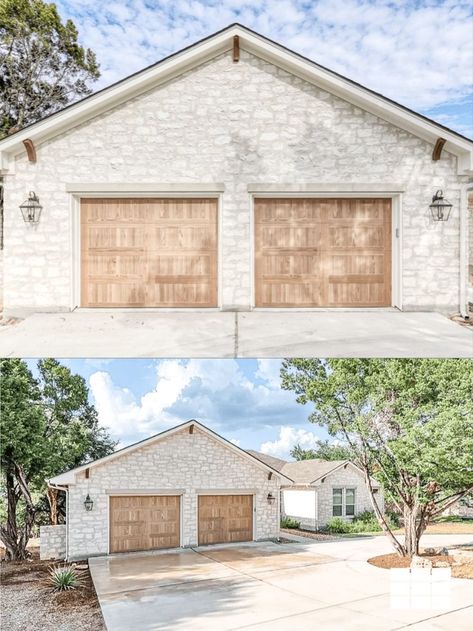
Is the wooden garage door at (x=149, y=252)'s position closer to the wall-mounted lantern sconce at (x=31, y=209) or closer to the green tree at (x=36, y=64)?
the wall-mounted lantern sconce at (x=31, y=209)

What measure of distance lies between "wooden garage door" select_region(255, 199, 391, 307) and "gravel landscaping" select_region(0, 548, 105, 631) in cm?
551

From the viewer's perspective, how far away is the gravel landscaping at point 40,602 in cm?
327

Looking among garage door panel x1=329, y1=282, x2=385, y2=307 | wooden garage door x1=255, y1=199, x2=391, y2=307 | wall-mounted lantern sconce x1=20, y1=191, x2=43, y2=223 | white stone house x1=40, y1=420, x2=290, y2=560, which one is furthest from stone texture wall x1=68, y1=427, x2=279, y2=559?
wall-mounted lantern sconce x1=20, y1=191, x2=43, y2=223

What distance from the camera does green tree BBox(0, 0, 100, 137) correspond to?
16688 millimetres

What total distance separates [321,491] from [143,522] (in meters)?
1.14

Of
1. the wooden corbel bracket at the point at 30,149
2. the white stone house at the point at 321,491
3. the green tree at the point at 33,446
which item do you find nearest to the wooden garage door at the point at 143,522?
the green tree at the point at 33,446

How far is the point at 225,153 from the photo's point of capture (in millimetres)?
8328

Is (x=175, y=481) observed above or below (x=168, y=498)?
above

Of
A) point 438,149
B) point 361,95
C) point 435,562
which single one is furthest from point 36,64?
point 435,562

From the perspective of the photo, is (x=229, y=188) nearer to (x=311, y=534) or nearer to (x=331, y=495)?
(x=331, y=495)

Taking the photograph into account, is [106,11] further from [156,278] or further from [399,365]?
[399,365]

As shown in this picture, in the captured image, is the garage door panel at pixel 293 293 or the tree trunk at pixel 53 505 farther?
the garage door panel at pixel 293 293

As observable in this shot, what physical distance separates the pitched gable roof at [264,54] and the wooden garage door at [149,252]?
1217mm

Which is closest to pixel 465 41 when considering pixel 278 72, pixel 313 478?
pixel 278 72
